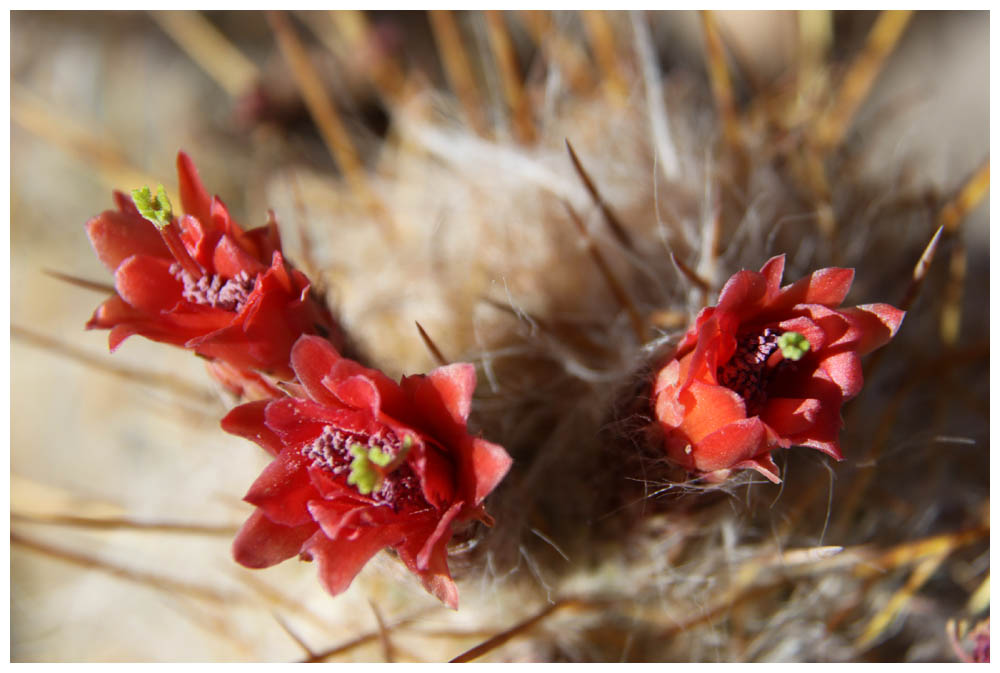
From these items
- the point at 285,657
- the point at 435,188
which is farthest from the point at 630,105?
the point at 285,657

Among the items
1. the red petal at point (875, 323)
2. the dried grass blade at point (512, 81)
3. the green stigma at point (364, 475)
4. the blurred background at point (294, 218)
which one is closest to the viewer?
the green stigma at point (364, 475)

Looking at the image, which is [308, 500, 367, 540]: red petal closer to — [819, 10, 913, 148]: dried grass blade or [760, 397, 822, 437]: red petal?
[760, 397, 822, 437]: red petal

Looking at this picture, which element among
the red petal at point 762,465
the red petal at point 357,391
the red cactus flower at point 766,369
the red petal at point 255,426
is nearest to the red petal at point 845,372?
the red cactus flower at point 766,369

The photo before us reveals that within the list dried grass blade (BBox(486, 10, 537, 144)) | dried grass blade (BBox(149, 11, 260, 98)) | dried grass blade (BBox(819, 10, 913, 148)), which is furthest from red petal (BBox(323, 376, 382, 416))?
dried grass blade (BBox(149, 11, 260, 98))

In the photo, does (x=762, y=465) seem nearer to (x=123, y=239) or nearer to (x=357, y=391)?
(x=357, y=391)

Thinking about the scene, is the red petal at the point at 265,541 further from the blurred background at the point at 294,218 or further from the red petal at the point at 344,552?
the blurred background at the point at 294,218
